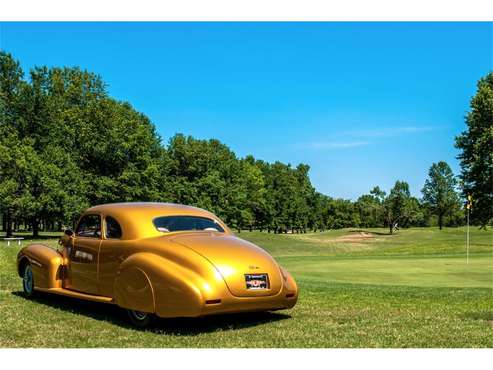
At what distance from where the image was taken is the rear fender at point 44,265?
Result: 32.2ft

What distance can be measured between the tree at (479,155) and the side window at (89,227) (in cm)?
4139

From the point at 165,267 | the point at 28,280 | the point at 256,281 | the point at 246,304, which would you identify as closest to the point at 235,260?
the point at 256,281

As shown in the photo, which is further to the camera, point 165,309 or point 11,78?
point 11,78

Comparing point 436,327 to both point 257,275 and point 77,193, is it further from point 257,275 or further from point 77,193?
point 77,193

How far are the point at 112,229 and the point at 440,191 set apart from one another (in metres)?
102

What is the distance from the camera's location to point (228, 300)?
23.9 ft

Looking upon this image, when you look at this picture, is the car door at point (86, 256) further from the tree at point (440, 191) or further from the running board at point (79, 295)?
the tree at point (440, 191)

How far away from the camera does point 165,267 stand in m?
7.46

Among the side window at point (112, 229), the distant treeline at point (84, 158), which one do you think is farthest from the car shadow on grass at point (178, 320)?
the distant treeline at point (84, 158)

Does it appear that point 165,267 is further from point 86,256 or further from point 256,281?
point 86,256

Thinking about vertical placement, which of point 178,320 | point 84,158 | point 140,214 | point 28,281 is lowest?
point 178,320

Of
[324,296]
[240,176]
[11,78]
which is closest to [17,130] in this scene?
[11,78]

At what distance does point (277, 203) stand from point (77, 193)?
42914mm

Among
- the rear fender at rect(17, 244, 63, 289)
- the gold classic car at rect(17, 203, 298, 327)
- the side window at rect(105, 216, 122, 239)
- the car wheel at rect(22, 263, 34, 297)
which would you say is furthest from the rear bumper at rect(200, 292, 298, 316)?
the car wheel at rect(22, 263, 34, 297)
